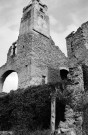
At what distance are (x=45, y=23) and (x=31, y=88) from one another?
10.2 metres

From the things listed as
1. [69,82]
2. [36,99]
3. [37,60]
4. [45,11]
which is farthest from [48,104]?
[45,11]

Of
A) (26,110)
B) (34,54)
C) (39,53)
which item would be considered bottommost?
(26,110)

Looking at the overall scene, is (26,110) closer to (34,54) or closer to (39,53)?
(34,54)

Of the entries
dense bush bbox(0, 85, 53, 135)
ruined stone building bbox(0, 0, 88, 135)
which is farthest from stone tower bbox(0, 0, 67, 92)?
dense bush bbox(0, 85, 53, 135)

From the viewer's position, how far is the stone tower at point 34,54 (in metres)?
17.3

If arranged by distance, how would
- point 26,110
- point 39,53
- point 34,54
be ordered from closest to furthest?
point 26,110 < point 34,54 < point 39,53

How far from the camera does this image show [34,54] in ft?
58.7

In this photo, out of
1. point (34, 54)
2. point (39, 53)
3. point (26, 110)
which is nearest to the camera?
point (26, 110)

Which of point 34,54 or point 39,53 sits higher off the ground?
point 39,53

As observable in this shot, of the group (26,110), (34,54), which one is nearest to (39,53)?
(34,54)

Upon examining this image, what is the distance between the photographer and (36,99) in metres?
12.2

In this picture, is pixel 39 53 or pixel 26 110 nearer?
pixel 26 110

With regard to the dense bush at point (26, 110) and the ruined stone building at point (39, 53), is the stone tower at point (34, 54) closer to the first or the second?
the ruined stone building at point (39, 53)

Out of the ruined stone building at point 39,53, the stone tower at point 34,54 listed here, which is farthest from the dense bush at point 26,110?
the stone tower at point 34,54
